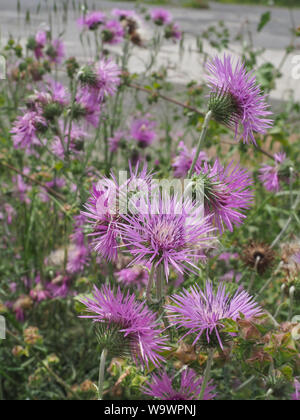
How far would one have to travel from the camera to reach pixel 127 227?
64cm

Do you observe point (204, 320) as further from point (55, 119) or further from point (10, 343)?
point (10, 343)

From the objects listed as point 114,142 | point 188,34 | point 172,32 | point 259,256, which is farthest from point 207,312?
point 188,34

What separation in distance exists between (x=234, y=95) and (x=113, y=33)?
1.14 meters

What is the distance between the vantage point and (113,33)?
5.67ft

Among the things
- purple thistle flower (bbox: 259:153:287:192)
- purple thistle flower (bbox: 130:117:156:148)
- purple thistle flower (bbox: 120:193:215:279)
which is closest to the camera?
purple thistle flower (bbox: 120:193:215:279)

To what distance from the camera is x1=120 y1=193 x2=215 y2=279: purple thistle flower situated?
620 mm

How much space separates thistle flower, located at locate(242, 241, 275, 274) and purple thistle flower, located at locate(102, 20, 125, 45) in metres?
0.99

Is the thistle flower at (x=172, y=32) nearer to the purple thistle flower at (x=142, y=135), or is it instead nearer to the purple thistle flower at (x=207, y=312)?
the purple thistle flower at (x=142, y=135)

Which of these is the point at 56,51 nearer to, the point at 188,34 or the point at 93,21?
the point at 93,21

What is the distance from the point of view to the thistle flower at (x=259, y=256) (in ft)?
3.59

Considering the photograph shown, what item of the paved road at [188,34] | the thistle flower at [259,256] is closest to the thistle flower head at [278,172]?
the thistle flower at [259,256]

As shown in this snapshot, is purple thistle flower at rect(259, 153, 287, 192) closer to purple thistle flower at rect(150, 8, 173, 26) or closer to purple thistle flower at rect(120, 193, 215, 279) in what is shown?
purple thistle flower at rect(120, 193, 215, 279)

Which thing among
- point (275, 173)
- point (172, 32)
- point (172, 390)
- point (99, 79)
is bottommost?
point (172, 390)

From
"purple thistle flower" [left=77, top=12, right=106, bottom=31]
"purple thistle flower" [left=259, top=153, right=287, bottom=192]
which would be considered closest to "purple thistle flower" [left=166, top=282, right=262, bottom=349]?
"purple thistle flower" [left=259, top=153, right=287, bottom=192]
